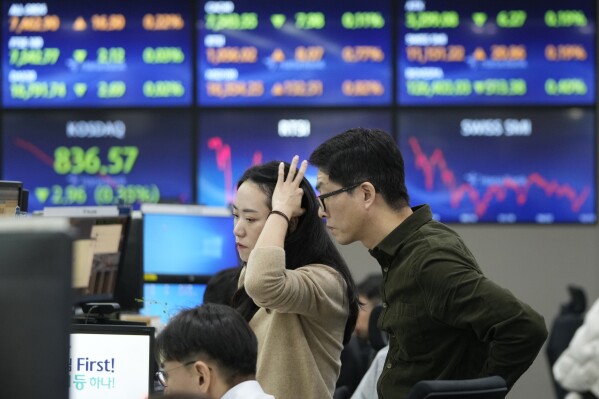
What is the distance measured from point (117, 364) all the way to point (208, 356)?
68 cm

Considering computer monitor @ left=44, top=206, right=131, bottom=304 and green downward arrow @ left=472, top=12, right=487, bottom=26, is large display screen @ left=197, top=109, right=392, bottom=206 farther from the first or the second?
computer monitor @ left=44, top=206, right=131, bottom=304

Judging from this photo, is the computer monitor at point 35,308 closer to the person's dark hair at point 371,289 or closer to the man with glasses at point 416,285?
the man with glasses at point 416,285

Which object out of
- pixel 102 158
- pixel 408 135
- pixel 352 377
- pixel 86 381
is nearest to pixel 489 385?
pixel 86 381

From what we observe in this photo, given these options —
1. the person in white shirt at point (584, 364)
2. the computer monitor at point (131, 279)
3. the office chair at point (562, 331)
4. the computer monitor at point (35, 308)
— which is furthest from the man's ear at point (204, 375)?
the office chair at point (562, 331)

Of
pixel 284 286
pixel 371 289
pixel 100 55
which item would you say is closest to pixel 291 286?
pixel 284 286

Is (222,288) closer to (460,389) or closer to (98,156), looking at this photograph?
(460,389)

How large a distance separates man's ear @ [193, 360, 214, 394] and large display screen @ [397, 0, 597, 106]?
4.10 metres

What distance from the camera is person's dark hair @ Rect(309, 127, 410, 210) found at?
83.2 inches

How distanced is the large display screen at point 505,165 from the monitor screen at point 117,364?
340 cm

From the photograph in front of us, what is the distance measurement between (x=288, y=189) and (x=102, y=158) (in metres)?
3.68

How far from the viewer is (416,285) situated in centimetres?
197

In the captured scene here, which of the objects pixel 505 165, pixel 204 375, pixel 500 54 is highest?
pixel 500 54

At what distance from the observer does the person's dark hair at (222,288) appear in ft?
10.3

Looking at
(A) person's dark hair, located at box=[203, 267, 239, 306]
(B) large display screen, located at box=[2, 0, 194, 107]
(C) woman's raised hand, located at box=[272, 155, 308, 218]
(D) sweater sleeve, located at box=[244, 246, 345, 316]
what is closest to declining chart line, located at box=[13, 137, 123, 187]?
(B) large display screen, located at box=[2, 0, 194, 107]
